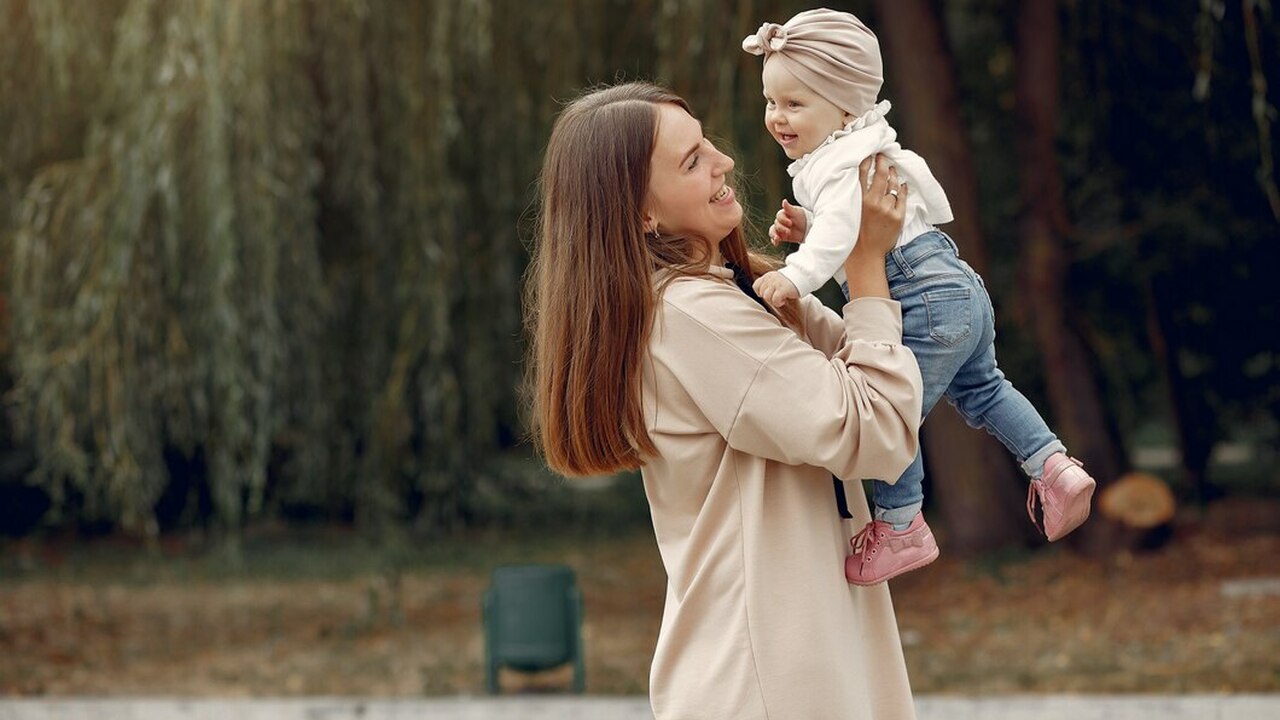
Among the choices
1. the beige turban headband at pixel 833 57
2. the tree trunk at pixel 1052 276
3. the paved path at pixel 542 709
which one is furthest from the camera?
the tree trunk at pixel 1052 276

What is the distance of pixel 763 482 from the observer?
2207 millimetres

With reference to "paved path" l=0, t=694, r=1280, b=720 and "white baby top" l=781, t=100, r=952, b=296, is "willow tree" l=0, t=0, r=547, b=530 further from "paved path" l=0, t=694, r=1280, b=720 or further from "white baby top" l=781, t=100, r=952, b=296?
"white baby top" l=781, t=100, r=952, b=296

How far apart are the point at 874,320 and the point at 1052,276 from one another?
7.70 metres

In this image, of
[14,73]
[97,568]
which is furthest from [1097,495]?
[97,568]

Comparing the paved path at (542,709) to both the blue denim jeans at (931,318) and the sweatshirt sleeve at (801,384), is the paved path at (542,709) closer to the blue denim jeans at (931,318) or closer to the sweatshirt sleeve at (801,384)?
the blue denim jeans at (931,318)

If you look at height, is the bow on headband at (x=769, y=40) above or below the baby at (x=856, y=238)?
above

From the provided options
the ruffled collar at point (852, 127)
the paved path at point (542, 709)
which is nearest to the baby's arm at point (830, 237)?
the ruffled collar at point (852, 127)

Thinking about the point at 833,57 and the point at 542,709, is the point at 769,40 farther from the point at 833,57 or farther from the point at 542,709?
the point at 542,709

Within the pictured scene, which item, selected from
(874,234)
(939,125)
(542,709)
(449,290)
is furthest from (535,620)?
(874,234)

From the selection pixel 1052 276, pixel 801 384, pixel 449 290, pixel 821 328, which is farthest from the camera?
pixel 1052 276

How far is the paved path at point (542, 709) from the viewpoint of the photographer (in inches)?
222

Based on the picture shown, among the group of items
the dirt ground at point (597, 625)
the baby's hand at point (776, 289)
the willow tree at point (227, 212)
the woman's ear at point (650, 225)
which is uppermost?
the woman's ear at point (650, 225)

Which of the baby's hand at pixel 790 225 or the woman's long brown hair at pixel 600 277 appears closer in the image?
the woman's long brown hair at pixel 600 277

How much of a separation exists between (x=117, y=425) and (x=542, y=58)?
2.68 metres
